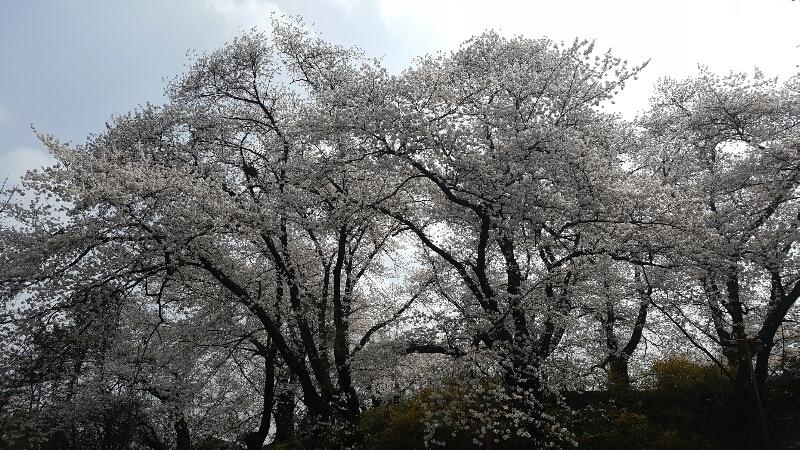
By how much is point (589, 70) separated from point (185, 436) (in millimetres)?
16826

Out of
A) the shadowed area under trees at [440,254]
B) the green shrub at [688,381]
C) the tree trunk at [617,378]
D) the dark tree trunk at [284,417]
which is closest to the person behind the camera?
the shadowed area under trees at [440,254]

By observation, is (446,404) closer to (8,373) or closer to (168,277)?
(168,277)

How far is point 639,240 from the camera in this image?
10.9 m

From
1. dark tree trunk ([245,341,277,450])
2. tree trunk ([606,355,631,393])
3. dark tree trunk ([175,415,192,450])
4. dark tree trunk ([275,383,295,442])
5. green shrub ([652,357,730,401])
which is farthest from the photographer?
dark tree trunk ([275,383,295,442])

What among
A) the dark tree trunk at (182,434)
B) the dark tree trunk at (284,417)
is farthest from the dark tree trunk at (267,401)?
the dark tree trunk at (182,434)

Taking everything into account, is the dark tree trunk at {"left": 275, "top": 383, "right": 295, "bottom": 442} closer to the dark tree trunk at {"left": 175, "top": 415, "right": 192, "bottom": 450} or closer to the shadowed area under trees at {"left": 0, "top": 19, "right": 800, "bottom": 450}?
the shadowed area under trees at {"left": 0, "top": 19, "right": 800, "bottom": 450}

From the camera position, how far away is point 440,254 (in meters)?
11.9

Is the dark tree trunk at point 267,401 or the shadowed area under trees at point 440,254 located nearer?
the shadowed area under trees at point 440,254

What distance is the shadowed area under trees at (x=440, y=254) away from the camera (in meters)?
10.7

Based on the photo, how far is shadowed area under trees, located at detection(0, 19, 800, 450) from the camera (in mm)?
10703

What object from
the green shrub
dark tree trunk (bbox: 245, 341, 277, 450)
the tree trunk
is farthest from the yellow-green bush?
dark tree trunk (bbox: 245, 341, 277, 450)

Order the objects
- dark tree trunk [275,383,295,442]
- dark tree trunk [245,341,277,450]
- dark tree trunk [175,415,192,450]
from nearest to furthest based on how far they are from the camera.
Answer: dark tree trunk [245,341,277,450]
dark tree trunk [175,415,192,450]
dark tree trunk [275,383,295,442]

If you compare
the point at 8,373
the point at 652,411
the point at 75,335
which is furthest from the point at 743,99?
the point at 8,373

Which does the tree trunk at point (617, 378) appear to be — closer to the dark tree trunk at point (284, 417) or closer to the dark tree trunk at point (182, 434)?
the dark tree trunk at point (284, 417)
